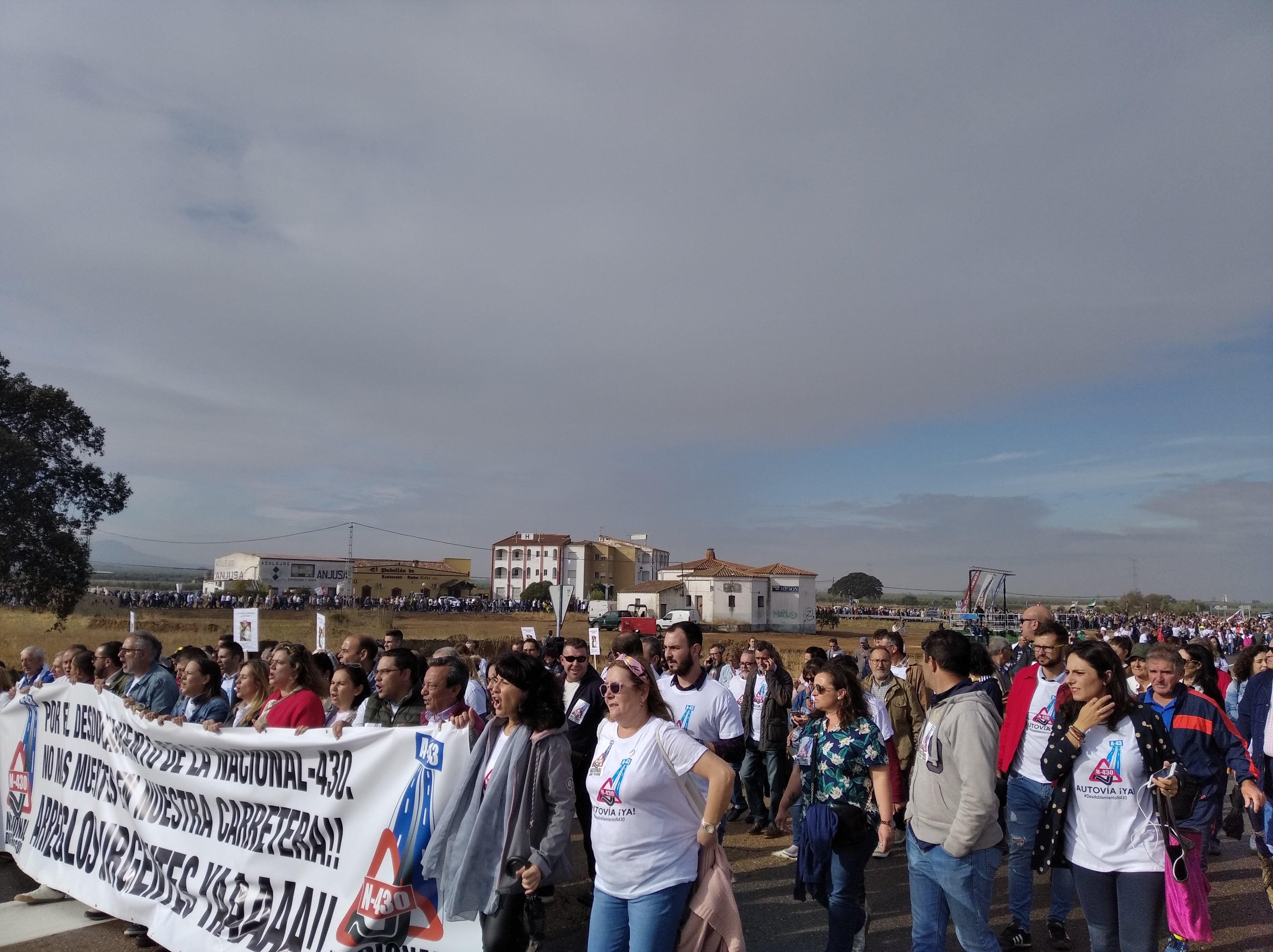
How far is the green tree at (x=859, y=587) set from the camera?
155 metres

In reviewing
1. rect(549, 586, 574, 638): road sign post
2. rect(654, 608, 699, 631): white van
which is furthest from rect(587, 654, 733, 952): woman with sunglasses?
rect(654, 608, 699, 631): white van

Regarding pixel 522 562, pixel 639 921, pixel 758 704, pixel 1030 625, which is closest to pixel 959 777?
pixel 639 921

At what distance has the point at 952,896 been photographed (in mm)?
3686

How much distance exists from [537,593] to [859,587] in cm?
9035

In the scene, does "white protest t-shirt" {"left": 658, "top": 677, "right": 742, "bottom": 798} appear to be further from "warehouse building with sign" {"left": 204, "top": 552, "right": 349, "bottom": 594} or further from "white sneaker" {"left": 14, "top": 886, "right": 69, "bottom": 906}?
"warehouse building with sign" {"left": 204, "top": 552, "right": 349, "bottom": 594}

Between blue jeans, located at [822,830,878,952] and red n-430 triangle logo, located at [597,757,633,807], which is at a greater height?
red n-430 triangle logo, located at [597,757,633,807]

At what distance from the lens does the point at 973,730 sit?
3.70 meters

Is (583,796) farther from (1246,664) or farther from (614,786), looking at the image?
(1246,664)

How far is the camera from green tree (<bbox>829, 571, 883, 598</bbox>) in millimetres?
155375

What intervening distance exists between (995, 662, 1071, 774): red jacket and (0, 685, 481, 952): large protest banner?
3406mm

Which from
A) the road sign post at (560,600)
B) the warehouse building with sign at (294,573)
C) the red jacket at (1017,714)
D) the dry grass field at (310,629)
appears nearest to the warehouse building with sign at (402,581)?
the warehouse building with sign at (294,573)

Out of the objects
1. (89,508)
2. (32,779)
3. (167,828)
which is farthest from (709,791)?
(89,508)

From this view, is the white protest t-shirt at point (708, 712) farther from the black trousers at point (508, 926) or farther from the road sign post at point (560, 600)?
the road sign post at point (560, 600)

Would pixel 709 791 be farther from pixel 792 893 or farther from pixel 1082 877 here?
pixel 792 893
